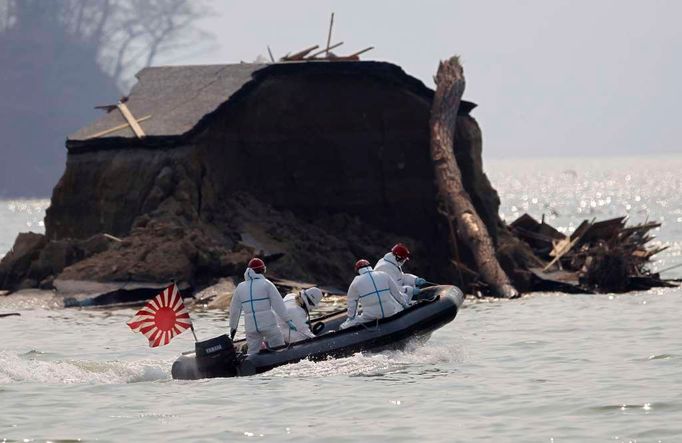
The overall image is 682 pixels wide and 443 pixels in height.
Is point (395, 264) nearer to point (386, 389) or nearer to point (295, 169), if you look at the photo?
point (386, 389)

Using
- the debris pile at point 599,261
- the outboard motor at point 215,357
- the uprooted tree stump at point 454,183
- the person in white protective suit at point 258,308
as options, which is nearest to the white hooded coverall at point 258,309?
the person in white protective suit at point 258,308

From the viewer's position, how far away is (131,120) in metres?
36.7

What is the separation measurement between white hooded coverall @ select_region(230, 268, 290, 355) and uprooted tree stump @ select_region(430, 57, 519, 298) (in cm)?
1275

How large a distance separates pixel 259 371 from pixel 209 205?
14.8 m

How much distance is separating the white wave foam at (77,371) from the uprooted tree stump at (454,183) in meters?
12.9

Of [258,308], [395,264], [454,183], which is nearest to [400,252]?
[395,264]

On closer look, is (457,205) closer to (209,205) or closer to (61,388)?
(209,205)

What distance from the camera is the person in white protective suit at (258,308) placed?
2055cm

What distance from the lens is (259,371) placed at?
20.4 metres

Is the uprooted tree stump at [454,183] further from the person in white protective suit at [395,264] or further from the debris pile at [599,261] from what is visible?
the person in white protective suit at [395,264]

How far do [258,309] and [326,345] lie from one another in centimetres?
107

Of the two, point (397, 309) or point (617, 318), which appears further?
point (617, 318)

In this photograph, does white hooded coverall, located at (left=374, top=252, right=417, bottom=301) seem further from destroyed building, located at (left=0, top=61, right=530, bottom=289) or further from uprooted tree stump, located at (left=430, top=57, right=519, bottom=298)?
destroyed building, located at (left=0, top=61, right=530, bottom=289)

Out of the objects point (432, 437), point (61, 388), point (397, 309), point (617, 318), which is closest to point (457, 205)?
point (617, 318)
